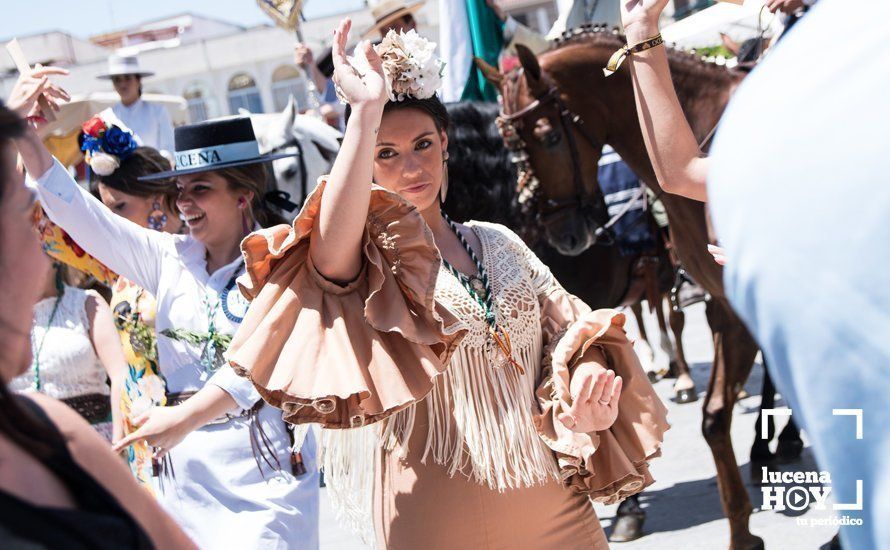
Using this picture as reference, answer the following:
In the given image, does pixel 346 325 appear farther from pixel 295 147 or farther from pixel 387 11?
pixel 387 11

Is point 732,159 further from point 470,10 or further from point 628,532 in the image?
point 470,10

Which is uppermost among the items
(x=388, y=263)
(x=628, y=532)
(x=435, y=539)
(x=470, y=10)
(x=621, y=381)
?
(x=470, y=10)

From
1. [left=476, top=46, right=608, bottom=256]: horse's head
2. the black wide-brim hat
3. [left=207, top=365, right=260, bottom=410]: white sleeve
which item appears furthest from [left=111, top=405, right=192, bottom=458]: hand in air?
[left=476, top=46, right=608, bottom=256]: horse's head

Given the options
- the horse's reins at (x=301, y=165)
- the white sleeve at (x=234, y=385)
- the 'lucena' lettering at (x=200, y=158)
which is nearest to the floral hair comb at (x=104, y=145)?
the 'lucena' lettering at (x=200, y=158)

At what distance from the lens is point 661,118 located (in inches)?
88.9

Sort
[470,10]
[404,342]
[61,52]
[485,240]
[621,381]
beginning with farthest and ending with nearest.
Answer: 1. [61,52]
2. [470,10]
3. [485,240]
4. [621,381]
5. [404,342]

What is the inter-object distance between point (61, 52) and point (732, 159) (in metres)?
43.8

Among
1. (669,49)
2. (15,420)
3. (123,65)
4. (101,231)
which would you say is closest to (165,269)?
(101,231)

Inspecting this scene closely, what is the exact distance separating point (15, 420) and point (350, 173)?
1087 millimetres

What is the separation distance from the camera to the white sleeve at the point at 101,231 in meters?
3.13

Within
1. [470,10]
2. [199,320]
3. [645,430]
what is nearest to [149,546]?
[645,430]

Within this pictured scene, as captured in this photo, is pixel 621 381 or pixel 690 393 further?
pixel 690 393

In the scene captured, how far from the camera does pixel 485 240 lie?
2.90 meters

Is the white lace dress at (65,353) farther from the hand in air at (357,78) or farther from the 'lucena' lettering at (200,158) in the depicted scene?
the hand in air at (357,78)
